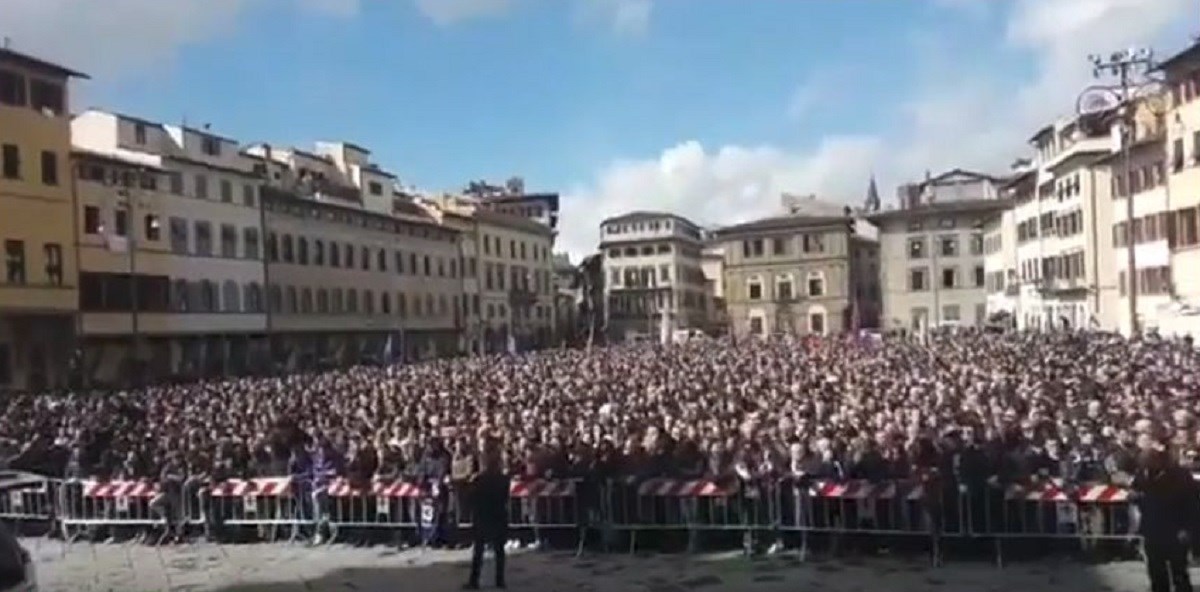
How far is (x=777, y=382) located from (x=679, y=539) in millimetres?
14839

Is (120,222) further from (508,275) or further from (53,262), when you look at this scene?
(508,275)

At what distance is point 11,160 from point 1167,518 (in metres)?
49.6

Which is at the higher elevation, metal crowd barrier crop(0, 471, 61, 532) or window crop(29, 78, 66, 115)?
window crop(29, 78, 66, 115)

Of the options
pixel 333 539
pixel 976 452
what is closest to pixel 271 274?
pixel 333 539

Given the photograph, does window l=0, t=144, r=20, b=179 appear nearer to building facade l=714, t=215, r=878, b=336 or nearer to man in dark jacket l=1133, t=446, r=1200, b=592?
man in dark jacket l=1133, t=446, r=1200, b=592

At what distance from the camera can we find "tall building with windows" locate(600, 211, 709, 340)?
148 m

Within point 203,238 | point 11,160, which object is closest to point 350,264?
point 203,238

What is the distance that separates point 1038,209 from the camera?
93875 mm

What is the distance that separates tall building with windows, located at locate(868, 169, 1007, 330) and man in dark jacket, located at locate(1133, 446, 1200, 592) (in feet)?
374

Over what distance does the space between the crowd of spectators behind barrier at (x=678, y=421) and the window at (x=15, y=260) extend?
1665 cm

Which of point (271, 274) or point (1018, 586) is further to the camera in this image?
point (271, 274)

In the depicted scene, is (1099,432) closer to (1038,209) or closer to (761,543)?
(761,543)

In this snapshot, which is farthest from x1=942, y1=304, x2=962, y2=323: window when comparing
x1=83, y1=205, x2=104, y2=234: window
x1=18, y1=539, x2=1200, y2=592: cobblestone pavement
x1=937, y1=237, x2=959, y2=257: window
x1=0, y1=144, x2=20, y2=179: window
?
x1=18, y1=539, x2=1200, y2=592: cobblestone pavement

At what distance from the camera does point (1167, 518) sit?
13.2 metres
